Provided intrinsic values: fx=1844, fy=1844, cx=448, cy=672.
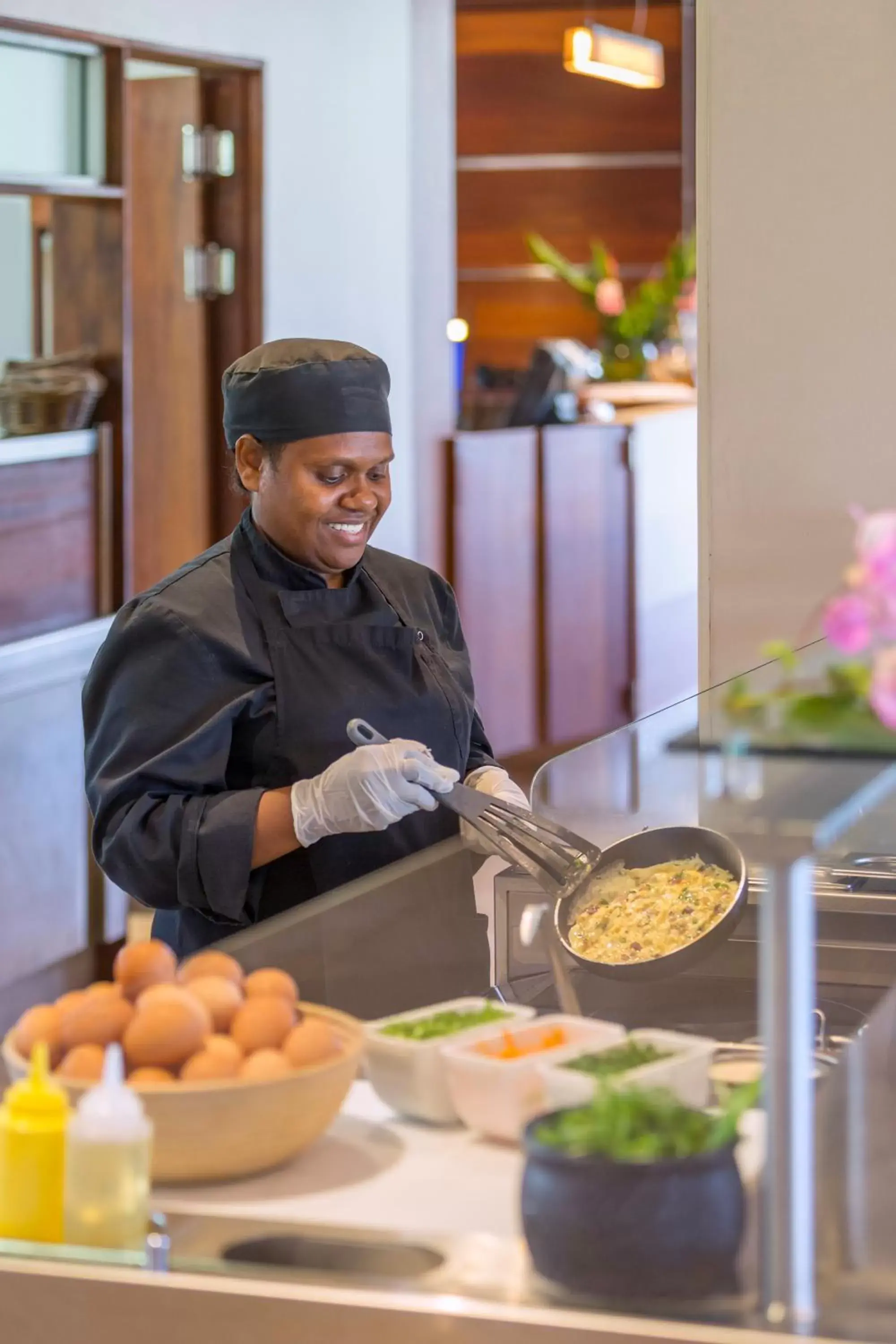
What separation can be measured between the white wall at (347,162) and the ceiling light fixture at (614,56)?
2.05 meters

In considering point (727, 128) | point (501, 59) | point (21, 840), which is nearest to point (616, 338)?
point (501, 59)

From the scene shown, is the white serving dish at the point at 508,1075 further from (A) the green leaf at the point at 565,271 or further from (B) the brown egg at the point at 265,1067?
(A) the green leaf at the point at 565,271

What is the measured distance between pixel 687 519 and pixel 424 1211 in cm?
627

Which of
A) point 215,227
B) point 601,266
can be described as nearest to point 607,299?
point 601,266

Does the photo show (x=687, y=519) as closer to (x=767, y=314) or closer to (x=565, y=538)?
(x=565, y=538)

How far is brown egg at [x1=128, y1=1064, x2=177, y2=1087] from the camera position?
1143mm

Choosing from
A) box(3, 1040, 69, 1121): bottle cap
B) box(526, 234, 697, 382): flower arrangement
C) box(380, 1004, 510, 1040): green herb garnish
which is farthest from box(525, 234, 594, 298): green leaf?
box(3, 1040, 69, 1121): bottle cap

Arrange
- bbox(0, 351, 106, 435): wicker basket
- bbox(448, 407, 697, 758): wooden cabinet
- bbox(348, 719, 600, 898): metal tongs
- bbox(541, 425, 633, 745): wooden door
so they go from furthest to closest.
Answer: bbox(541, 425, 633, 745): wooden door → bbox(448, 407, 697, 758): wooden cabinet → bbox(0, 351, 106, 435): wicker basket → bbox(348, 719, 600, 898): metal tongs

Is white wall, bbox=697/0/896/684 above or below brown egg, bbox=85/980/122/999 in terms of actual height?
above

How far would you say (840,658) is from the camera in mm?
1136

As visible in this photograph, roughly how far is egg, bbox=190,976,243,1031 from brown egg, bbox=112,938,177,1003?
0.07ft

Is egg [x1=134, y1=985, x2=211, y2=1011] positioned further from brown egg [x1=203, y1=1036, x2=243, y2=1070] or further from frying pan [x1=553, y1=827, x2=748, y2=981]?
frying pan [x1=553, y1=827, x2=748, y2=981]

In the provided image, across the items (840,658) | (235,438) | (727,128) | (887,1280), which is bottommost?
(887,1280)

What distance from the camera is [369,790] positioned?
192 cm
